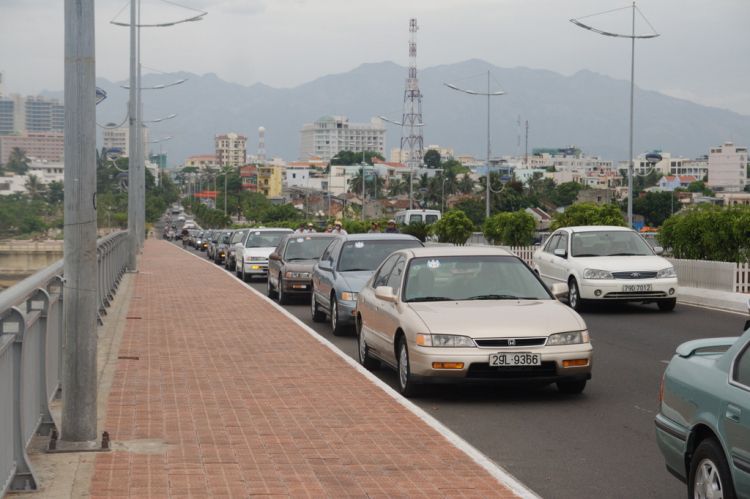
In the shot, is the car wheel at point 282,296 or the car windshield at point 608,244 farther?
the car wheel at point 282,296

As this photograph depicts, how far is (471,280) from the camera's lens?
10438 millimetres

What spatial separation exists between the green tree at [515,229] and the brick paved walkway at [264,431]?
2470 centimetres

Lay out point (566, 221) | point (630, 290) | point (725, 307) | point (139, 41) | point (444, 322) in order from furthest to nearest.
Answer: point (139, 41) → point (566, 221) → point (725, 307) → point (630, 290) → point (444, 322)

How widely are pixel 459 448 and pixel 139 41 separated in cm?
3808

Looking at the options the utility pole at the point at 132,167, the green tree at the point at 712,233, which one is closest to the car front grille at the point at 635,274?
the green tree at the point at 712,233

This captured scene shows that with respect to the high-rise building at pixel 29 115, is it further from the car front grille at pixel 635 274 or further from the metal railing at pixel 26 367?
the car front grille at pixel 635 274

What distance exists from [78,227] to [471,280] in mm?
4638

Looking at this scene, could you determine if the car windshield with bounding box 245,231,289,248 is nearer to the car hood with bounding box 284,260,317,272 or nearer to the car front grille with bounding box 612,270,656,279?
the car hood with bounding box 284,260,317,272

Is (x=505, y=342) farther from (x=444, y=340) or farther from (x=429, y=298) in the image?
(x=429, y=298)

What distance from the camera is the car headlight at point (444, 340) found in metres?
9.11

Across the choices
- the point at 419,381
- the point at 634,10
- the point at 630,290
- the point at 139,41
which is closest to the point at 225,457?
the point at 419,381

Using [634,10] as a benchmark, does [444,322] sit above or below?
below

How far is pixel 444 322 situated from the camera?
9328 millimetres

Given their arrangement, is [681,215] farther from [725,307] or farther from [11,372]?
[11,372]
